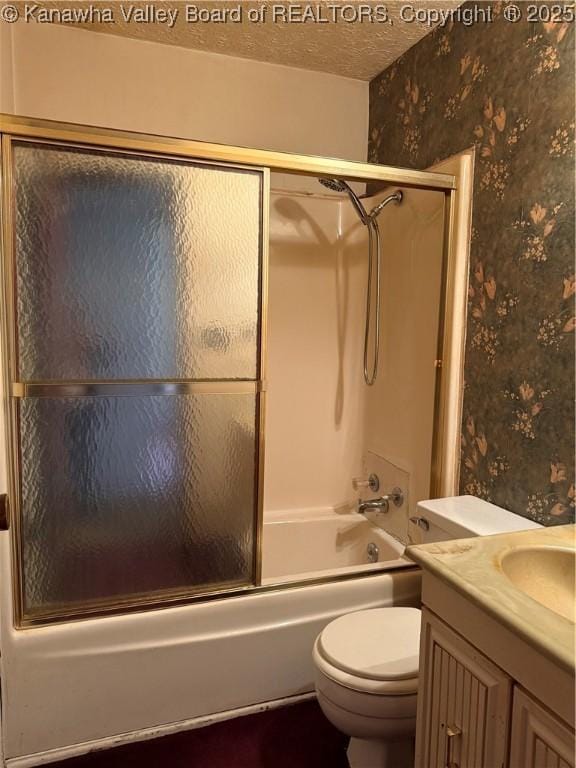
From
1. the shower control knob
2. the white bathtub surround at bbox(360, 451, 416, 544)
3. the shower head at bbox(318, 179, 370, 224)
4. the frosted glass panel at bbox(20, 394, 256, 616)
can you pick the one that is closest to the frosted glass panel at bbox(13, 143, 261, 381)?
the frosted glass panel at bbox(20, 394, 256, 616)

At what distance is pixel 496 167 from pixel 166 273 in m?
1.19

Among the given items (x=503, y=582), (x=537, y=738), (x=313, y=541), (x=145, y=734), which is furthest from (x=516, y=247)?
(x=145, y=734)

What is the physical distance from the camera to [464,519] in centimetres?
172

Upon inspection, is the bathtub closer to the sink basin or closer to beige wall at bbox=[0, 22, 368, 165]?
the sink basin

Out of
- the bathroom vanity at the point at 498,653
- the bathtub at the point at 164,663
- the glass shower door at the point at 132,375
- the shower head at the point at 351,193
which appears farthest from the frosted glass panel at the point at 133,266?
the bathroom vanity at the point at 498,653

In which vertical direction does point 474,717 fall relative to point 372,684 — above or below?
above

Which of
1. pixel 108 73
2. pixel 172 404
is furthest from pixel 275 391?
pixel 108 73

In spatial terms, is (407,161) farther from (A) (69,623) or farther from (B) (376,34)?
(A) (69,623)

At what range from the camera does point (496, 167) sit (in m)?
1.81

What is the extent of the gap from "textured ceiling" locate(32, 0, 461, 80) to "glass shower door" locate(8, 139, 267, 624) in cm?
89

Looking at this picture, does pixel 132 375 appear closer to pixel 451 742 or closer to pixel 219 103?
pixel 451 742

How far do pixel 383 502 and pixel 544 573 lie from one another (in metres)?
1.41

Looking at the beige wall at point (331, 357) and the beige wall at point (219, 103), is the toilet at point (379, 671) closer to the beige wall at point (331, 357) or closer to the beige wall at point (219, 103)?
the beige wall at point (331, 357)

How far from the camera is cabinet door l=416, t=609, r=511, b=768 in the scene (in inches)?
36.8
